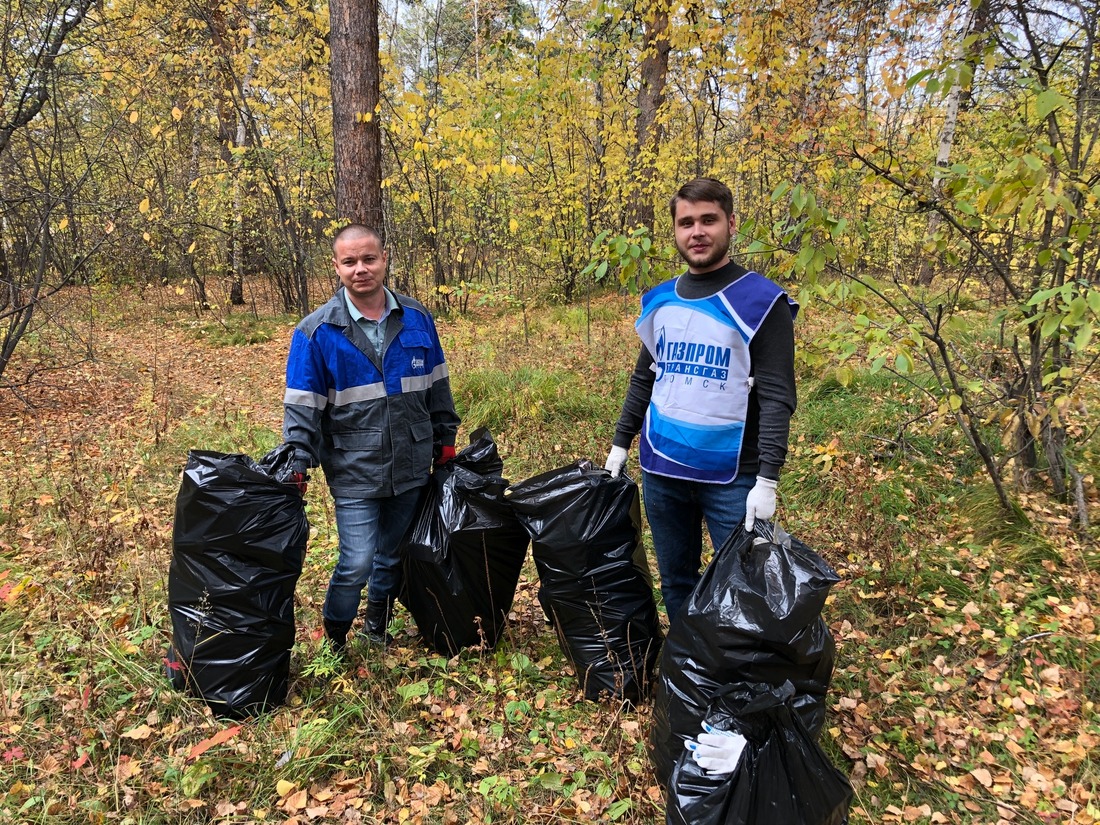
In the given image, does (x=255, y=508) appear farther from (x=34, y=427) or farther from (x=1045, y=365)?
(x=34, y=427)

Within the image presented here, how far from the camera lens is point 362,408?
2258 millimetres

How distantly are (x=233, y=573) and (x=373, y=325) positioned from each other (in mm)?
1028

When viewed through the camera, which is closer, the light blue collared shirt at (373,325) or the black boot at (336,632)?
the light blue collared shirt at (373,325)

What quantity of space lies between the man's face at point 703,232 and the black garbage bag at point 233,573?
1602mm

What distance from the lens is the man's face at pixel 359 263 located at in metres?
2.19

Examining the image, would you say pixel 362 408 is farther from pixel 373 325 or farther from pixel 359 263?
pixel 359 263

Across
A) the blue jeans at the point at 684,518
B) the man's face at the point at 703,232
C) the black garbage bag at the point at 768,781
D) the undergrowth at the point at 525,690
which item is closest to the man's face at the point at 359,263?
the man's face at the point at 703,232

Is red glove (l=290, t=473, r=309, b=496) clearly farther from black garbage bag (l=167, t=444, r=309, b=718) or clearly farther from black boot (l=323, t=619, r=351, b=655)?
black boot (l=323, t=619, r=351, b=655)

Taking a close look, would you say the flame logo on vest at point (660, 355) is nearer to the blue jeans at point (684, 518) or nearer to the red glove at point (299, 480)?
the blue jeans at point (684, 518)

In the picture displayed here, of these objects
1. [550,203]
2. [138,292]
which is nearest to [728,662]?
[550,203]

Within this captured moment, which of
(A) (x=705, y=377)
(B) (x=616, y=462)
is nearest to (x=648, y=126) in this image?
(B) (x=616, y=462)

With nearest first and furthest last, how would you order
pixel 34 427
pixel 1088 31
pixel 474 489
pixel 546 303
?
pixel 474 489
pixel 1088 31
pixel 34 427
pixel 546 303

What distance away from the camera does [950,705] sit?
227 centimetres

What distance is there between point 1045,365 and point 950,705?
1730 mm
